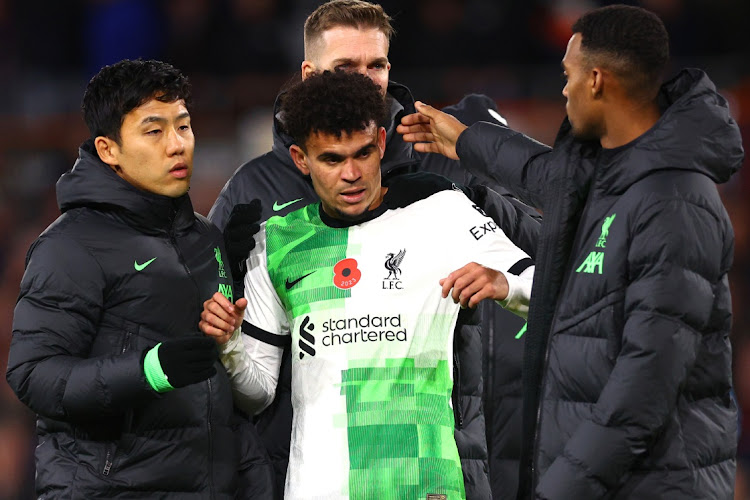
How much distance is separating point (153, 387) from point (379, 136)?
3.19 ft

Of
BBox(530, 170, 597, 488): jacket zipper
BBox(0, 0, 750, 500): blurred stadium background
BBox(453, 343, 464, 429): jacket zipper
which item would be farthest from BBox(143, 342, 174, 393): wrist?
BBox(0, 0, 750, 500): blurred stadium background

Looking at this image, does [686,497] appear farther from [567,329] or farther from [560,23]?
[560,23]

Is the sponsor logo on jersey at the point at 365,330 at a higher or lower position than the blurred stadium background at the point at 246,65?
lower

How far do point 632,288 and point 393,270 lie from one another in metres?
0.78

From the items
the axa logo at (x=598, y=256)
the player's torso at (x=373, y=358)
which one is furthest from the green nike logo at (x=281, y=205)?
the axa logo at (x=598, y=256)

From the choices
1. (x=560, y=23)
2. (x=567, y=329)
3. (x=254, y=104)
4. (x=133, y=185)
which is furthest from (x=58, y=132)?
(x=567, y=329)

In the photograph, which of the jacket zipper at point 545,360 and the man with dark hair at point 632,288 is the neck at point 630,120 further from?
the jacket zipper at point 545,360

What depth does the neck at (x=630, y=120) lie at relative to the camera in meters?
3.17

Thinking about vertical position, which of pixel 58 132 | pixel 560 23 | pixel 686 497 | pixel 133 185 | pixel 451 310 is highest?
pixel 560 23

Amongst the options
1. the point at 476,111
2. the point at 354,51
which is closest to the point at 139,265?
the point at 354,51

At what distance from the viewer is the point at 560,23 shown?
365 inches

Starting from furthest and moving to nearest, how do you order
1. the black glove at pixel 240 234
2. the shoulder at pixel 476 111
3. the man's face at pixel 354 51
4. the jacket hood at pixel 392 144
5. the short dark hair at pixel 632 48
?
the shoulder at pixel 476 111 → the man's face at pixel 354 51 → the jacket hood at pixel 392 144 → the black glove at pixel 240 234 → the short dark hair at pixel 632 48

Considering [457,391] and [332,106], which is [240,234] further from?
[457,391]

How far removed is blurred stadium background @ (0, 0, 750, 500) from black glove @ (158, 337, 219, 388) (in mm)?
4883
